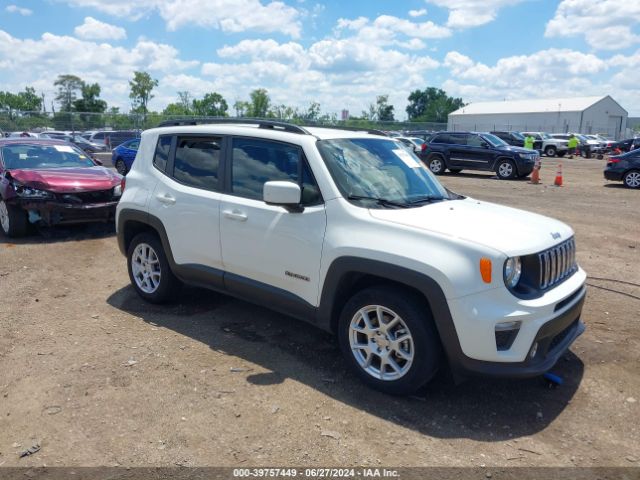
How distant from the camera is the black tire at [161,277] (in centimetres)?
533

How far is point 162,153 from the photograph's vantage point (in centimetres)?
534

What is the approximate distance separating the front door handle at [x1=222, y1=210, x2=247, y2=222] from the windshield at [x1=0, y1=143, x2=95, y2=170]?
5874mm

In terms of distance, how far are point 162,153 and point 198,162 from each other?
0.58 meters

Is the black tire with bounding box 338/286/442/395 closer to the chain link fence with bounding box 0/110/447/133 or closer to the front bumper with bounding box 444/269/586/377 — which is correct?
the front bumper with bounding box 444/269/586/377

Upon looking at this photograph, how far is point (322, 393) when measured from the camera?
12.6 ft

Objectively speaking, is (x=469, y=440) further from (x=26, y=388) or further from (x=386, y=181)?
(x=26, y=388)

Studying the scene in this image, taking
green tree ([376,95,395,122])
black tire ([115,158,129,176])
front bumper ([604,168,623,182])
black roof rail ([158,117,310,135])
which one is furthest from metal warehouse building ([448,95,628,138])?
black roof rail ([158,117,310,135])

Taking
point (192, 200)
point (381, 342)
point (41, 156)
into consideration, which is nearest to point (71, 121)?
point (41, 156)

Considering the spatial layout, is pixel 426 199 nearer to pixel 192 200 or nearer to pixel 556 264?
pixel 556 264

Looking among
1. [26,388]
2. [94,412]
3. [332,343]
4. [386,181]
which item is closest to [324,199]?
[386,181]

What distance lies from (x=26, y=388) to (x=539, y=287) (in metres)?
3.69

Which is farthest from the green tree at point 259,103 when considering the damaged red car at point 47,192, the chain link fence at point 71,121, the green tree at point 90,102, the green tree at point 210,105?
the damaged red car at point 47,192

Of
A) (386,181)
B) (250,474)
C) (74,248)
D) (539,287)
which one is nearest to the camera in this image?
(250,474)

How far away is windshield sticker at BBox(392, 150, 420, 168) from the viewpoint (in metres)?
4.67
